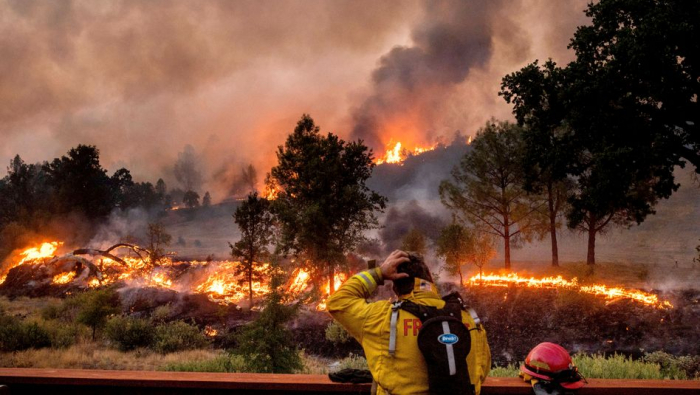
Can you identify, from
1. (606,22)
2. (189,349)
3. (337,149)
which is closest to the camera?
(606,22)

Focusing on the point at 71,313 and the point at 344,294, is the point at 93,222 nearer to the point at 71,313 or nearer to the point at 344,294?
the point at 71,313

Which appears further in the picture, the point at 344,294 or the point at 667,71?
the point at 667,71

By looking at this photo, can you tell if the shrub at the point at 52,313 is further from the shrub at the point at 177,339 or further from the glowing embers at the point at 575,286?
the glowing embers at the point at 575,286

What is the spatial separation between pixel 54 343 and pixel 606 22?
26167 millimetres

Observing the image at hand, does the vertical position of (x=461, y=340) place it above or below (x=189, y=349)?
above

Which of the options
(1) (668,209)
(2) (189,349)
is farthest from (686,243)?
(2) (189,349)

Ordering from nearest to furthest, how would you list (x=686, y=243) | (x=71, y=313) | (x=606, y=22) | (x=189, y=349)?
1. (x=606, y=22)
2. (x=189, y=349)
3. (x=71, y=313)
4. (x=686, y=243)

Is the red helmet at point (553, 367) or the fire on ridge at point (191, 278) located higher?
the red helmet at point (553, 367)

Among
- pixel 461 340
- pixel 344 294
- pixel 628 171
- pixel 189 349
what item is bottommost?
pixel 189 349

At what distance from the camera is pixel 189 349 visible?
18.7 meters

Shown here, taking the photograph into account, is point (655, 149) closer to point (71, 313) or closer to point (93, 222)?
point (71, 313)

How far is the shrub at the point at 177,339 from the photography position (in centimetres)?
1822

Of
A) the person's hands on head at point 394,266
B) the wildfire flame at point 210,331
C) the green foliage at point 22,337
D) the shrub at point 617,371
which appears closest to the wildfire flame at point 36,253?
the wildfire flame at point 210,331

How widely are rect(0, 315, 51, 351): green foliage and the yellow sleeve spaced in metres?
19.5
